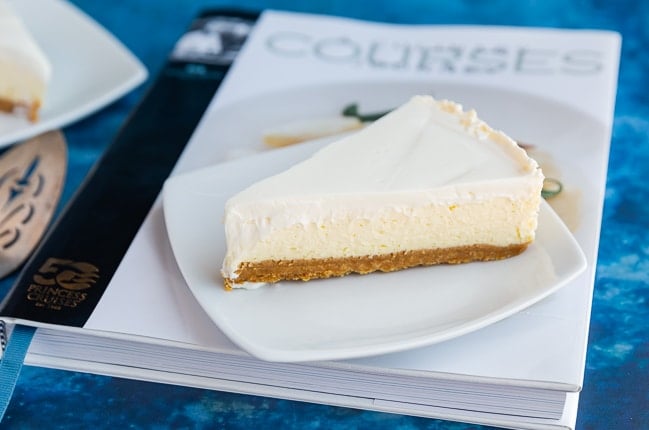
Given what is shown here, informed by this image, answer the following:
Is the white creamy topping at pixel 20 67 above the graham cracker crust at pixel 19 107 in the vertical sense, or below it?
above

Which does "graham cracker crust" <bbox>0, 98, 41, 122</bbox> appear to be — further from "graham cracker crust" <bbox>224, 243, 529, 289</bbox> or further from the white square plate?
"graham cracker crust" <bbox>224, 243, 529, 289</bbox>

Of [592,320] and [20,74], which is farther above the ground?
[20,74]

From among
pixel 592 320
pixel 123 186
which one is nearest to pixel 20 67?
pixel 123 186

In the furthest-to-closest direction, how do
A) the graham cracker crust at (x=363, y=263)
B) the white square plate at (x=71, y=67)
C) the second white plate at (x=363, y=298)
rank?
the white square plate at (x=71, y=67)
the graham cracker crust at (x=363, y=263)
the second white plate at (x=363, y=298)

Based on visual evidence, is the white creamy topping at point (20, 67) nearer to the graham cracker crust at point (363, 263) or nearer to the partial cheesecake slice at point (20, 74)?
the partial cheesecake slice at point (20, 74)

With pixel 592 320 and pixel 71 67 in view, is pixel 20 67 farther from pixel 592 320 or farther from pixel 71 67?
pixel 592 320

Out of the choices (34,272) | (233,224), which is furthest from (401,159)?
(34,272)

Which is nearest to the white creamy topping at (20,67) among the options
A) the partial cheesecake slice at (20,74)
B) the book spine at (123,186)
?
the partial cheesecake slice at (20,74)

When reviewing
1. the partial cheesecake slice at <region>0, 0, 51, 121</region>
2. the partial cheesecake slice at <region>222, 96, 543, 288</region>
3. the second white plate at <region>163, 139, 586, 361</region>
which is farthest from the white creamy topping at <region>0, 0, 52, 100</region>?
the partial cheesecake slice at <region>222, 96, 543, 288</region>
